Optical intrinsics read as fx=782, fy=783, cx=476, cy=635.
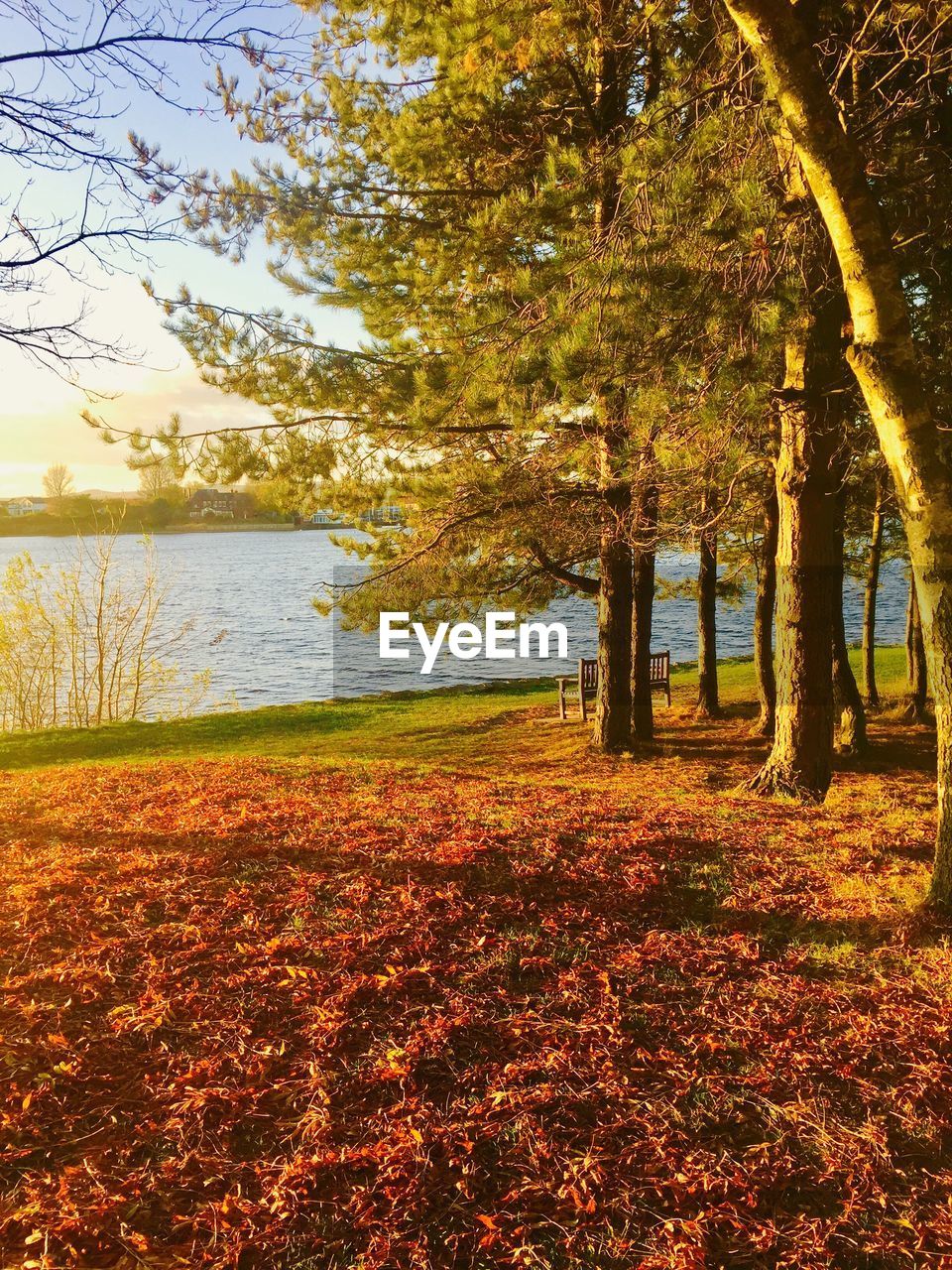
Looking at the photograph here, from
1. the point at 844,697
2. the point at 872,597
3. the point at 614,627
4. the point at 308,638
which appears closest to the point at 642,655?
the point at 614,627

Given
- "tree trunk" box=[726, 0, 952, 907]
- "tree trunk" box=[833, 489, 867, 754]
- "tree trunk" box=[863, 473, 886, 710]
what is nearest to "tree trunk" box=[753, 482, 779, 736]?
"tree trunk" box=[833, 489, 867, 754]

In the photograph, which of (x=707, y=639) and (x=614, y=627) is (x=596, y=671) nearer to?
(x=707, y=639)

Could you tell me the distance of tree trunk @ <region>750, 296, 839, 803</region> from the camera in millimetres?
6547

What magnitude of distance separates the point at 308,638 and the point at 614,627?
27495 mm

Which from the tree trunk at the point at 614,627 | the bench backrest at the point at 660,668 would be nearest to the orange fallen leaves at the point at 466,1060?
the tree trunk at the point at 614,627

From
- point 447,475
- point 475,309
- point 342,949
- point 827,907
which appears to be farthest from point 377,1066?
point 447,475

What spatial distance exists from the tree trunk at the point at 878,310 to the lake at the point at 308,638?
735cm

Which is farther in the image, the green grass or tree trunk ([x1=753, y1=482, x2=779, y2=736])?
the green grass

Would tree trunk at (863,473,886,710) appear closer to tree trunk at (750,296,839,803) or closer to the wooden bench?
the wooden bench

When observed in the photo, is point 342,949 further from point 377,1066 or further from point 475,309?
point 475,309

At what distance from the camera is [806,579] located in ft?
22.4

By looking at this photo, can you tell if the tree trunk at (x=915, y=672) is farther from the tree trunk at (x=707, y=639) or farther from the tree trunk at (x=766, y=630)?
the tree trunk at (x=707, y=639)

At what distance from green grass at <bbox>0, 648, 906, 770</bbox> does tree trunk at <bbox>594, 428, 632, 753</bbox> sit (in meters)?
0.88

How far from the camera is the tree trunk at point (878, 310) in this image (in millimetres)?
3863
